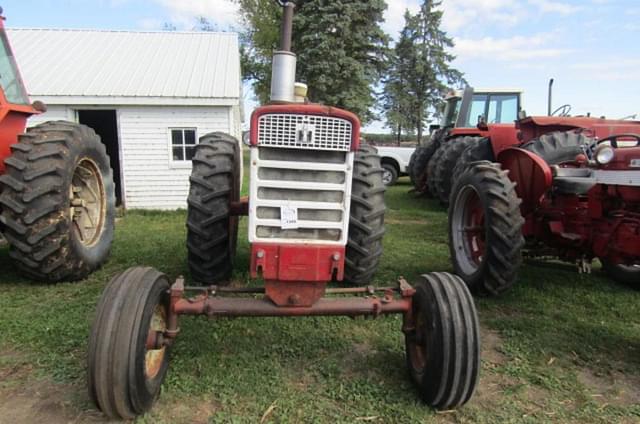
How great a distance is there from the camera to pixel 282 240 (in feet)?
8.89

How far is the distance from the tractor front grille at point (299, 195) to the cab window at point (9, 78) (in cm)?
362

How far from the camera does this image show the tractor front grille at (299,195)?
2.70m

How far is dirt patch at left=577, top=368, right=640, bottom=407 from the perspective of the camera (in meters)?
2.94

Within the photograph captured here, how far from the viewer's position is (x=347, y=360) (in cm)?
329

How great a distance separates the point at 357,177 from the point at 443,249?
9.15ft

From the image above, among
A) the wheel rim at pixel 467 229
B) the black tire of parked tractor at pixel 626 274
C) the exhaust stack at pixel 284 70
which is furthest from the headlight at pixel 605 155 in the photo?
the exhaust stack at pixel 284 70

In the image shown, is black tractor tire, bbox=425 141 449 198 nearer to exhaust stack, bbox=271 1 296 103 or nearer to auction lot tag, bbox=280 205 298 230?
exhaust stack, bbox=271 1 296 103

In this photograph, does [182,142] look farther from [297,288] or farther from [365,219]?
[297,288]

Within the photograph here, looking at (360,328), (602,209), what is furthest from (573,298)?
(360,328)

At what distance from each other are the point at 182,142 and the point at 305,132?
7.43 m

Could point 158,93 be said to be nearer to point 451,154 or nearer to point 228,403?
point 451,154

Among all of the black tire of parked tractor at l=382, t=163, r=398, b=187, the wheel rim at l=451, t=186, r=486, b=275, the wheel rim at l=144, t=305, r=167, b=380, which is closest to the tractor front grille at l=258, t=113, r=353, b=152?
the wheel rim at l=144, t=305, r=167, b=380

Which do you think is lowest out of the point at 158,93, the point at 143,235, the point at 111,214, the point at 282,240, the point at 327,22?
the point at 143,235

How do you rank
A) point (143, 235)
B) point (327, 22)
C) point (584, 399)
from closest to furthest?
1. point (584, 399)
2. point (143, 235)
3. point (327, 22)
